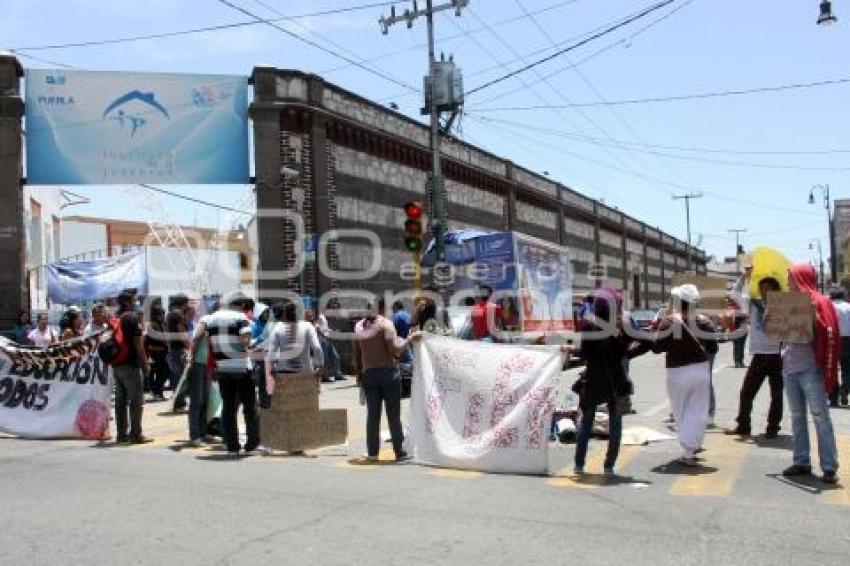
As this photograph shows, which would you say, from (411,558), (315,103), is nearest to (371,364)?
(411,558)

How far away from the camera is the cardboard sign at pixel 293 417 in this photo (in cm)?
1017

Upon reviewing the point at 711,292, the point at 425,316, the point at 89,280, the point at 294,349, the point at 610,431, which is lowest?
the point at 610,431

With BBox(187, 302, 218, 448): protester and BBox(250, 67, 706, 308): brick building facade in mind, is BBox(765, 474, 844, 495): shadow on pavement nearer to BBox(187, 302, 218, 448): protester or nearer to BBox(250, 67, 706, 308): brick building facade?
BBox(187, 302, 218, 448): protester

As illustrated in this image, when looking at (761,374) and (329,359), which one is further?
(329,359)

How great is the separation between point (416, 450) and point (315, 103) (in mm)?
16051

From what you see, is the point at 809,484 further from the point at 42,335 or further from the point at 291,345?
the point at 42,335

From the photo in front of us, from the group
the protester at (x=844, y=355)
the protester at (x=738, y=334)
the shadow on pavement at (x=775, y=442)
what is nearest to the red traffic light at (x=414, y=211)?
the protester at (x=738, y=334)

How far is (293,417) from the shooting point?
10.2 metres

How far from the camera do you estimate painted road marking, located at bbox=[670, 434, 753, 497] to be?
7973mm

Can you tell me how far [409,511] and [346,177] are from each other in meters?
19.0

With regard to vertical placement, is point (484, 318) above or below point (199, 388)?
above

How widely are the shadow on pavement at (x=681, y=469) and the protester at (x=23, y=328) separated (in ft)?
44.3

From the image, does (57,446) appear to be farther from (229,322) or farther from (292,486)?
(292,486)

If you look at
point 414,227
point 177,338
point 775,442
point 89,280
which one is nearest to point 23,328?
point 89,280
